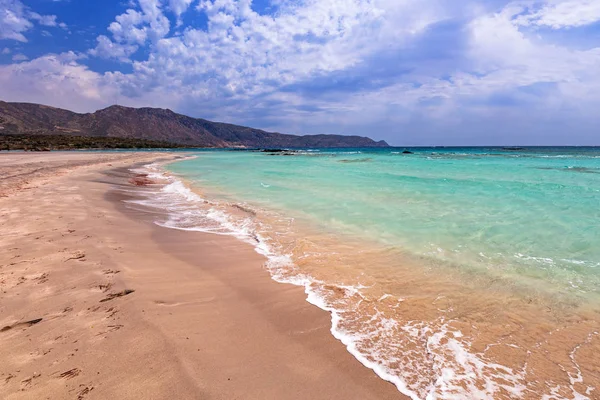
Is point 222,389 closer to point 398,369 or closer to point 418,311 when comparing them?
point 398,369

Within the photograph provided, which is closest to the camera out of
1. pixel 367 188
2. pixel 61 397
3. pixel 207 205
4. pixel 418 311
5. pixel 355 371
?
pixel 61 397

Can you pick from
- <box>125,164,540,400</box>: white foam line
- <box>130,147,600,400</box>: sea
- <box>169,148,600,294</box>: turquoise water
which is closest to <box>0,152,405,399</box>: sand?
<box>125,164,540,400</box>: white foam line

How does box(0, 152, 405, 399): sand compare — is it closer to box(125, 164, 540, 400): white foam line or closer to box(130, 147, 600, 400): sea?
box(125, 164, 540, 400): white foam line

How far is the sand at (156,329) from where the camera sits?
97.0 inches

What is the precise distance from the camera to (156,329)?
3199 mm

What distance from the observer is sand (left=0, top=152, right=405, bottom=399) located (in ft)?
8.08

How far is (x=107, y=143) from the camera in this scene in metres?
84.9

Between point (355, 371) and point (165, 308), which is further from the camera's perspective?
point (165, 308)

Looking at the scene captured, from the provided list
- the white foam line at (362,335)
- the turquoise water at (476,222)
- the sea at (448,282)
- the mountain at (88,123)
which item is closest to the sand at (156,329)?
the white foam line at (362,335)

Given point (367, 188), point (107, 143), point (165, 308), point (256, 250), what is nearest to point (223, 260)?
point (256, 250)

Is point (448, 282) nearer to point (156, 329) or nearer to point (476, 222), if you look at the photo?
point (156, 329)

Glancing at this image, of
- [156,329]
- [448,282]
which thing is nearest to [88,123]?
[156,329]

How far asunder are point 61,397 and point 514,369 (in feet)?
12.2

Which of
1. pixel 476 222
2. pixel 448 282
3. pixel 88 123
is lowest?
pixel 448 282
